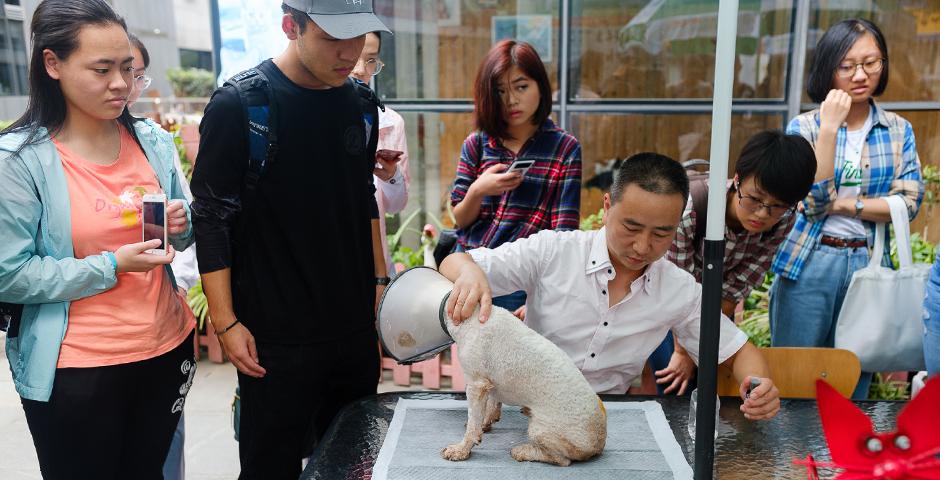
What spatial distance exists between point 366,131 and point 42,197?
0.77 m

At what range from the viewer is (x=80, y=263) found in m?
1.50

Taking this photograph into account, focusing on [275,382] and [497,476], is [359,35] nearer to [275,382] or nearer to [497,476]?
[275,382]

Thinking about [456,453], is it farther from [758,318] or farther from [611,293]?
[758,318]

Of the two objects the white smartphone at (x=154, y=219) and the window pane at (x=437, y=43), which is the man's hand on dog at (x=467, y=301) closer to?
the white smartphone at (x=154, y=219)

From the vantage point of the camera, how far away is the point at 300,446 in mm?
1761

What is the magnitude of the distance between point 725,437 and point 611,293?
0.47 metres

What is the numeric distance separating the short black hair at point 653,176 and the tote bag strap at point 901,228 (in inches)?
37.1

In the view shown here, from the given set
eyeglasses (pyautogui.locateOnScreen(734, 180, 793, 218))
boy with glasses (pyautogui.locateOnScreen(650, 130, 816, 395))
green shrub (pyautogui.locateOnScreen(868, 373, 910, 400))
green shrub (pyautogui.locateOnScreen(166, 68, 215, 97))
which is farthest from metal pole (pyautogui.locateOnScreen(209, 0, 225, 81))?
green shrub (pyautogui.locateOnScreen(166, 68, 215, 97))

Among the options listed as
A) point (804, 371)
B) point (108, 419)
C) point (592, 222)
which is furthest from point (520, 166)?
point (592, 222)

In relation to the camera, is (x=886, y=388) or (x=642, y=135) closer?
(x=886, y=388)

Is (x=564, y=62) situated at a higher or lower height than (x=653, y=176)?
higher

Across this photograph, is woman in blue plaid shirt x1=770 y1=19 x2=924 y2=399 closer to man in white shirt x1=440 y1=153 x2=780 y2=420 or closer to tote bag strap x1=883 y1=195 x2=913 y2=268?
tote bag strap x1=883 y1=195 x2=913 y2=268

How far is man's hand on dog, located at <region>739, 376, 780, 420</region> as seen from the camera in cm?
151

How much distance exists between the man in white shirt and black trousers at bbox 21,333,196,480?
0.75 meters
